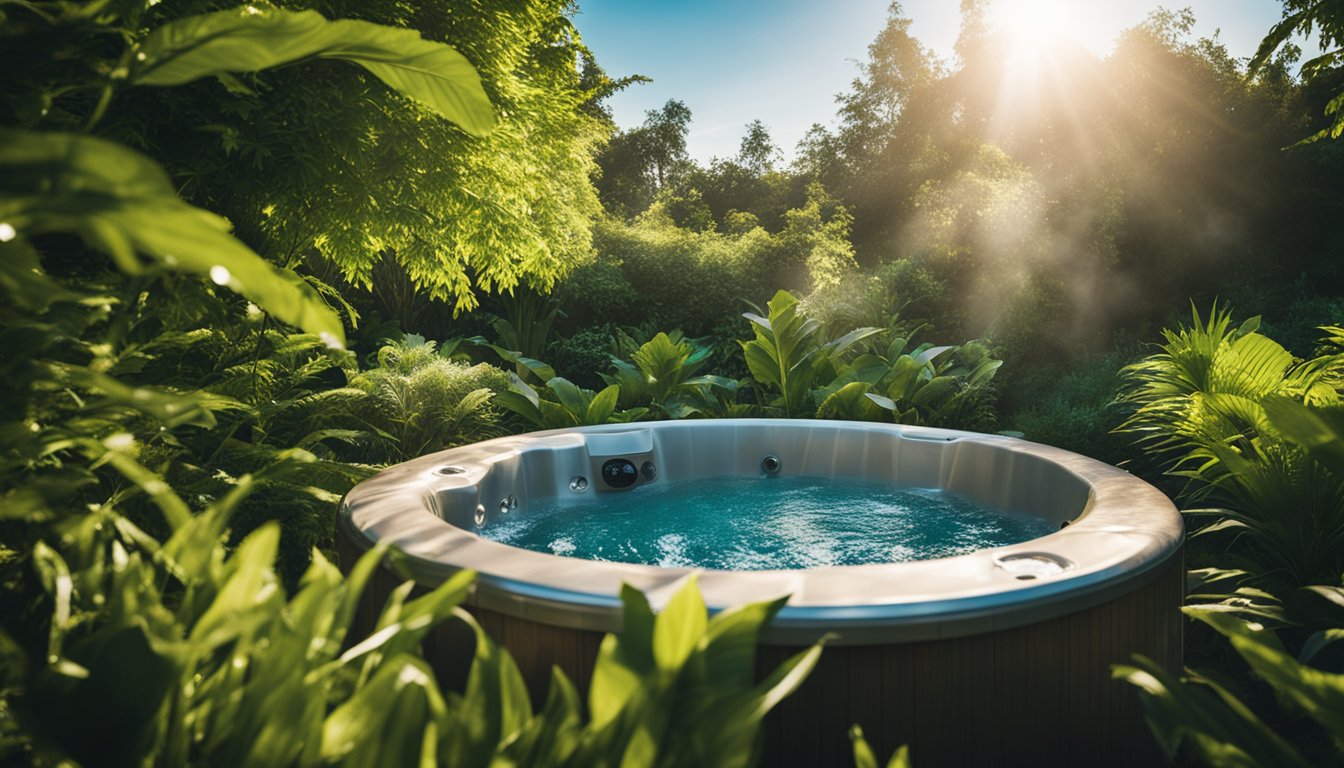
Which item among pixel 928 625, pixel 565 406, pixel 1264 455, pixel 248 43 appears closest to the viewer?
pixel 248 43

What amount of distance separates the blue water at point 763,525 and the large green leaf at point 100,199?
89.7 inches

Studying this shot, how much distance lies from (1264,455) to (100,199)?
2879 millimetres

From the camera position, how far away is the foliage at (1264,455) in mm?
Result: 2324

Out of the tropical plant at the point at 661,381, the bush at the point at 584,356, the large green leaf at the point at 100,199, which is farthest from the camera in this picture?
the bush at the point at 584,356

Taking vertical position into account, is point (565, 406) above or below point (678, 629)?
below

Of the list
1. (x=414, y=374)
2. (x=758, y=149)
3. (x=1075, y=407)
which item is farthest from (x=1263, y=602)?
(x=758, y=149)

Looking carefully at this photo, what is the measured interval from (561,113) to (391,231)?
123 centimetres

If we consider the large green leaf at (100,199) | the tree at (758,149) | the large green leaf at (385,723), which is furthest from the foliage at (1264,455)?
the tree at (758,149)

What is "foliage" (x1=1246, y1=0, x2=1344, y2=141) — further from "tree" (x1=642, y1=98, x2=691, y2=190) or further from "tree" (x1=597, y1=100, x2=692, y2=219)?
"tree" (x1=642, y1=98, x2=691, y2=190)

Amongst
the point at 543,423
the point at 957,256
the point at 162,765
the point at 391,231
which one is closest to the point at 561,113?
the point at 391,231

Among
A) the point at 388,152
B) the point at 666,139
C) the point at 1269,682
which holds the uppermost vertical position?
the point at 666,139

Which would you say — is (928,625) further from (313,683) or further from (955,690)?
(313,683)

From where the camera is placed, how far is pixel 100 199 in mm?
540

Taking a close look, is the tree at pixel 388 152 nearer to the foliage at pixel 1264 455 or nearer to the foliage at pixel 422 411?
the foliage at pixel 422 411
